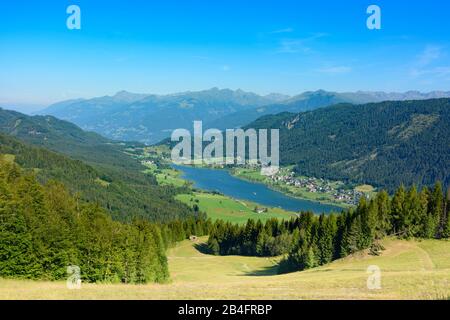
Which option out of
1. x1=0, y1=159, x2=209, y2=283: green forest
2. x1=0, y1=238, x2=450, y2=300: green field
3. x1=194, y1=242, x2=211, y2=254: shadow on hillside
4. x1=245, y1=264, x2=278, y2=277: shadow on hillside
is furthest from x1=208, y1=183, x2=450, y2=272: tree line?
x1=194, y1=242, x2=211, y2=254: shadow on hillside

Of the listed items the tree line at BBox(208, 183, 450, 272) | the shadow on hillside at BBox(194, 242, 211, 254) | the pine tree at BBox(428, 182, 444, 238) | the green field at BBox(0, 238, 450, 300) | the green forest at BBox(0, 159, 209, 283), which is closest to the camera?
the green field at BBox(0, 238, 450, 300)

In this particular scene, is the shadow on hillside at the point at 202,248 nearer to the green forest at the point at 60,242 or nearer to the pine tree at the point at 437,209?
the green forest at the point at 60,242

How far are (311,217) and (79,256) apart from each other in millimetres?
63125

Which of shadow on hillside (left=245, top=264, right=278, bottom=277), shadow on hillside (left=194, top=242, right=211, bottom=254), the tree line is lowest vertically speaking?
shadow on hillside (left=194, top=242, right=211, bottom=254)

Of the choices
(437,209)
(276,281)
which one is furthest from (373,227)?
(276,281)

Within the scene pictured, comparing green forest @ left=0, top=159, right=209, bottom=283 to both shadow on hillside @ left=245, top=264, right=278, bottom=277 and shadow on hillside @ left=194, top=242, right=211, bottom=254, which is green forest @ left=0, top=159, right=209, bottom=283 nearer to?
shadow on hillside @ left=245, top=264, right=278, bottom=277

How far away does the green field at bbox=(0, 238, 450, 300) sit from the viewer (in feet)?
89.2

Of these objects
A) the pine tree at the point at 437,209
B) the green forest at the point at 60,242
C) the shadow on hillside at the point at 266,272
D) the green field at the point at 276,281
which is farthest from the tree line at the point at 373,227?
the green forest at the point at 60,242

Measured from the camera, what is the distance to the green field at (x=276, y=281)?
27.2 m

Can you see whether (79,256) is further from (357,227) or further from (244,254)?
(244,254)

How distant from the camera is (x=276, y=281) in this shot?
145 ft

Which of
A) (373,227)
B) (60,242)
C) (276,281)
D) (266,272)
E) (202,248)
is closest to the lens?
(276,281)

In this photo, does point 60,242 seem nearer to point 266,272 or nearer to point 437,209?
point 266,272

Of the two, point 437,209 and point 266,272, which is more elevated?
point 437,209
